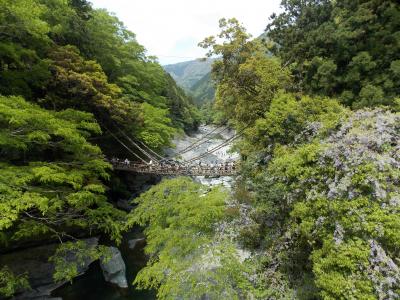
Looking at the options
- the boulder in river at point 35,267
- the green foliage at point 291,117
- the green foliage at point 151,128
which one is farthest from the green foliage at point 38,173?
the green foliage at point 291,117

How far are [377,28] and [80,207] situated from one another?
1199 centimetres

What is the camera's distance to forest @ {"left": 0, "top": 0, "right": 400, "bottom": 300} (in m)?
4.95

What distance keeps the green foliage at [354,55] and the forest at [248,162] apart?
5cm

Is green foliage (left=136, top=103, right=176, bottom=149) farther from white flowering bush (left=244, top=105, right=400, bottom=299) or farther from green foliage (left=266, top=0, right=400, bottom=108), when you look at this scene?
white flowering bush (left=244, top=105, right=400, bottom=299)

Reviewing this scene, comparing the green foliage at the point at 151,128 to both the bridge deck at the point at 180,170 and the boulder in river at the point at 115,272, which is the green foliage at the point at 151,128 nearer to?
the bridge deck at the point at 180,170

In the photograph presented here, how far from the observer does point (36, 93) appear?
11344 millimetres

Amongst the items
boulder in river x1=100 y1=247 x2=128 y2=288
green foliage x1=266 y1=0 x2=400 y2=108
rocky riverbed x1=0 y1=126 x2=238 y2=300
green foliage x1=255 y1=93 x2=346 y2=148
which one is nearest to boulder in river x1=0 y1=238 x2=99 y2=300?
rocky riverbed x1=0 y1=126 x2=238 y2=300

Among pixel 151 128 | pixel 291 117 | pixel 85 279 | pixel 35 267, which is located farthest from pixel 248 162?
pixel 35 267

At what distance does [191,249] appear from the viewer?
5.90 m

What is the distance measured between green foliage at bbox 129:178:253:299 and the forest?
0.03m

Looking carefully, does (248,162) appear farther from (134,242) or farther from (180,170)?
(134,242)

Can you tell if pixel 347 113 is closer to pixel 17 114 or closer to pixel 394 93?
pixel 394 93

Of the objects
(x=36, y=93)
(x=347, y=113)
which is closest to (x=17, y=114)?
(x=36, y=93)

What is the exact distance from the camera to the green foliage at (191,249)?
17.9 ft
